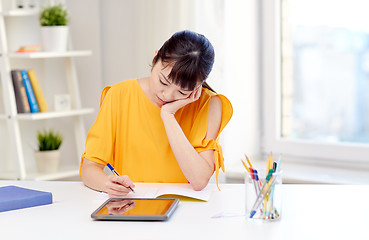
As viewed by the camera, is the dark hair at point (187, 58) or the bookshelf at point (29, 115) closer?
the dark hair at point (187, 58)

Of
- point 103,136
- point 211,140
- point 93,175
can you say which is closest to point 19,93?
point 103,136

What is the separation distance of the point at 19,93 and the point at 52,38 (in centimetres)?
37

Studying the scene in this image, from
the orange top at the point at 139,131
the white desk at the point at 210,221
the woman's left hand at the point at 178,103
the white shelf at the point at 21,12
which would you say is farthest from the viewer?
the white shelf at the point at 21,12

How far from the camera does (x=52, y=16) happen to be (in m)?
3.24

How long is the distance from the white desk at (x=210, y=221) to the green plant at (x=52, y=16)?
1.76 meters

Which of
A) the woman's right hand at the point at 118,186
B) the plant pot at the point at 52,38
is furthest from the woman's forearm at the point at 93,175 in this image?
the plant pot at the point at 52,38

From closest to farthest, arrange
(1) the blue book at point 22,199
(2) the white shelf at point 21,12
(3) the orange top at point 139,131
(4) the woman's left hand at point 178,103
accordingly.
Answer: (1) the blue book at point 22,199
(4) the woman's left hand at point 178,103
(3) the orange top at point 139,131
(2) the white shelf at point 21,12

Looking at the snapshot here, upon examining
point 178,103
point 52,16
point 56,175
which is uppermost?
point 52,16

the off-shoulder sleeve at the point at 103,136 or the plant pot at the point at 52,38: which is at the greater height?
the plant pot at the point at 52,38

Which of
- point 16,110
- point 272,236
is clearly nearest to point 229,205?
point 272,236

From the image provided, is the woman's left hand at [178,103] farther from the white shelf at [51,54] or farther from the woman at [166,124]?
the white shelf at [51,54]

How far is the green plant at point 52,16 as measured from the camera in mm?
3234

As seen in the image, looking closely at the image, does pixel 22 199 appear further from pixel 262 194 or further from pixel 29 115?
pixel 29 115

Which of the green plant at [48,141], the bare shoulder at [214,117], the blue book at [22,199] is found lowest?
the green plant at [48,141]
